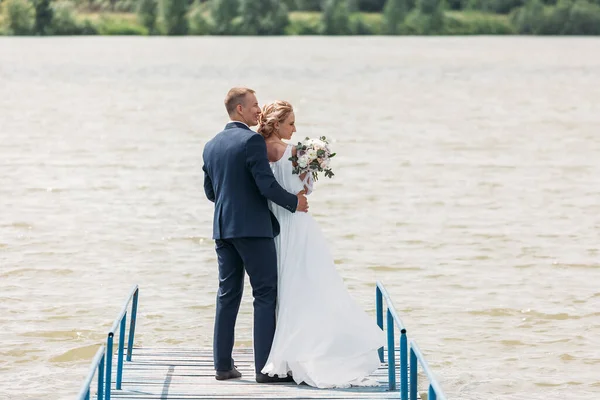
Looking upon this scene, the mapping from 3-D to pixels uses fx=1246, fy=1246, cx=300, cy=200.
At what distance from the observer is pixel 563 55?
8919 cm

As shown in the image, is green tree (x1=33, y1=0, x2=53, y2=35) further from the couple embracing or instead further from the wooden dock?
the couple embracing

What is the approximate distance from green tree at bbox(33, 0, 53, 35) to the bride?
10141cm

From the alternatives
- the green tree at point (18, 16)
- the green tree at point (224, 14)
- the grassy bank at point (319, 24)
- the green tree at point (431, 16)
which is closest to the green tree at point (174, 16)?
the grassy bank at point (319, 24)

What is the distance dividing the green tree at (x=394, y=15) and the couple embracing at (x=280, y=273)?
111127mm

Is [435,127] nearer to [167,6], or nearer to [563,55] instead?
[563,55]

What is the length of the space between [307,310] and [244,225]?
2.18 feet

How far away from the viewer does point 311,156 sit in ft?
23.6

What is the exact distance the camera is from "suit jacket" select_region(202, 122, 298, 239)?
7086 mm

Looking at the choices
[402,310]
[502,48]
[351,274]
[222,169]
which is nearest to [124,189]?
[351,274]

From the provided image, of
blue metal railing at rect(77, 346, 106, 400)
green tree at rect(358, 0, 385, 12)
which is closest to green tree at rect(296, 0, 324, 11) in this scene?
green tree at rect(358, 0, 385, 12)

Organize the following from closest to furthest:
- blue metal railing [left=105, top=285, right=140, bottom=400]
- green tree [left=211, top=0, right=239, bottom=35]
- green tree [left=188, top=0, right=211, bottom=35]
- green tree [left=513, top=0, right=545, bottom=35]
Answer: blue metal railing [left=105, top=285, right=140, bottom=400], green tree [left=211, top=0, right=239, bottom=35], green tree [left=188, top=0, right=211, bottom=35], green tree [left=513, top=0, right=545, bottom=35]

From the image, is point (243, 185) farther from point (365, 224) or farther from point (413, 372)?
point (365, 224)

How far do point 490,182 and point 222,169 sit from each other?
1864 cm

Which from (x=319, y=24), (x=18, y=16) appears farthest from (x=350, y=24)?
(x=18, y=16)
